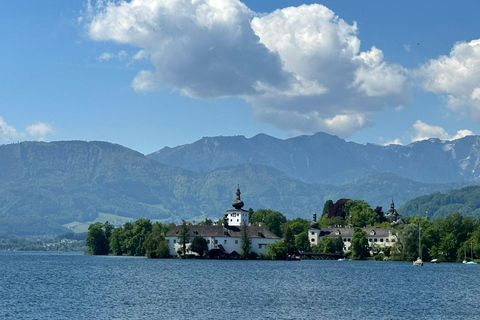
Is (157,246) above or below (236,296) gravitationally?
above

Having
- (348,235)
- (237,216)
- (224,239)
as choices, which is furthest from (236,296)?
(348,235)

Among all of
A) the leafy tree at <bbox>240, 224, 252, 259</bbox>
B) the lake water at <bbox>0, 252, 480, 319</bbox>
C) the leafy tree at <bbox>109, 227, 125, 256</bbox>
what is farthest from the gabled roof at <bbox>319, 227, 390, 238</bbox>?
the lake water at <bbox>0, 252, 480, 319</bbox>

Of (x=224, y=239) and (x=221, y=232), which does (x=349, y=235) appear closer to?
(x=224, y=239)

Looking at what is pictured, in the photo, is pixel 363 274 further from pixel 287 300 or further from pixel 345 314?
pixel 345 314

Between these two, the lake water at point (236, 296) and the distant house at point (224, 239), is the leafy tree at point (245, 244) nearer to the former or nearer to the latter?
the distant house at point (224, 239)

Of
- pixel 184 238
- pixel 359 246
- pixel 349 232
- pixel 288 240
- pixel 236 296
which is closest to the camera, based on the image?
pixel 236 296

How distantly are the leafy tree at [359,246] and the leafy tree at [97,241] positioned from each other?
6124 centimetres

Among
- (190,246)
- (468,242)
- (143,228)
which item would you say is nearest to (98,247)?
(143,228)

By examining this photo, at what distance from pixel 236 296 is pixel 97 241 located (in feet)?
389

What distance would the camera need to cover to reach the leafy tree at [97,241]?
179 metres

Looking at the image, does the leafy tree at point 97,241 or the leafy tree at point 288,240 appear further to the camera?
the leafy tree at point 97,241

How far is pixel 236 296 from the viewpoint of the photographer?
6675 cm

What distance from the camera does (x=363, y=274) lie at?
340 ft

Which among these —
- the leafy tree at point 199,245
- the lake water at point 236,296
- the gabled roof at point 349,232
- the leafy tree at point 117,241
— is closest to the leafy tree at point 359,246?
the gabled roof at point 349,232
